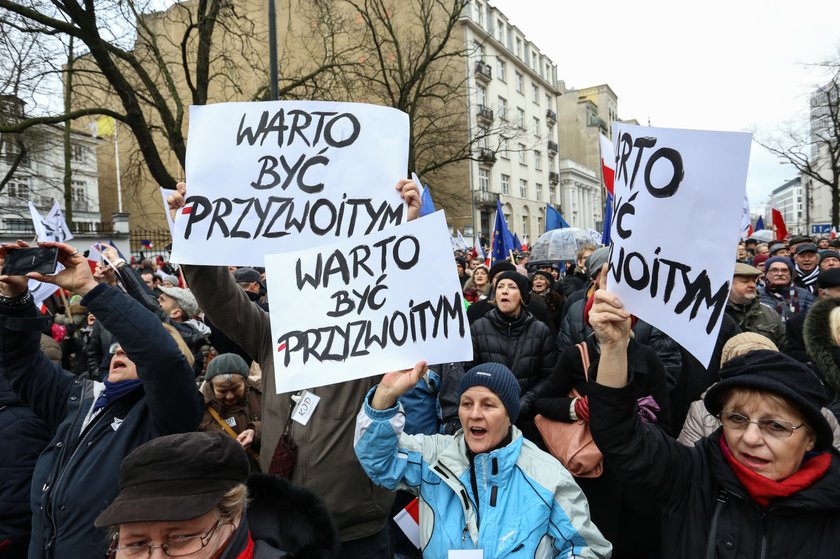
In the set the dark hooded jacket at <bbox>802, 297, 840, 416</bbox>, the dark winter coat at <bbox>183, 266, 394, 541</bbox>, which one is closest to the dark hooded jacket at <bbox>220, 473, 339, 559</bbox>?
the dark winter coat at <bbox>183, 266, 394, 541</bbox>

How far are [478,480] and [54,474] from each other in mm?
1670

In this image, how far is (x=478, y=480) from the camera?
2156mm

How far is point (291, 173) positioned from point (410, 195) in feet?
1.79

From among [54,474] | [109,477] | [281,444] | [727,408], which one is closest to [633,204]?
[727,408]

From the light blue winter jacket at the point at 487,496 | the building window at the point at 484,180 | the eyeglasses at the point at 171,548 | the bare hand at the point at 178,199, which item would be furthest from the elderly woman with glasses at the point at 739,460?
the building window at the point at 484,180

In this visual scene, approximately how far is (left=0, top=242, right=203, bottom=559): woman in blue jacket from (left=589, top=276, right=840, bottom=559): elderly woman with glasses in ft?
5.16

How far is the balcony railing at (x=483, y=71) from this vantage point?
36375 mm

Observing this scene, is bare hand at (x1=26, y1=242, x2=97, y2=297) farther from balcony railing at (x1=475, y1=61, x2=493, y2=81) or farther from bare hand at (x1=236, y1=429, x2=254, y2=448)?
balcony railing at (x1=475, y1=61, x2=493, y2=81)

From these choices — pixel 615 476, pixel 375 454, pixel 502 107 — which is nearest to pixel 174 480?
pixel 375 454

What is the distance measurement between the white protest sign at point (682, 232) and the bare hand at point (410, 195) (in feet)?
3.02

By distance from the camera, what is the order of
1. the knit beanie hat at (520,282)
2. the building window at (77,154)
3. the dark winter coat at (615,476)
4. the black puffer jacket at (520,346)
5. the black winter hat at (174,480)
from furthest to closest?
the building window at (77,154) → the knit beanie hat at (520,282) → the black puffer jacket at (520,346) → the dark winter coat at (615,476) → the black winter hat at (174,480)

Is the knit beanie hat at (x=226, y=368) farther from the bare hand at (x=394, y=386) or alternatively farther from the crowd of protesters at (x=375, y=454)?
the bare hand at (x=394, y=386)

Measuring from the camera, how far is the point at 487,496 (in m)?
2.12

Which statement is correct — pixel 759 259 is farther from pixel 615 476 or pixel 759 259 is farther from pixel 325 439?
pixel 325 439
